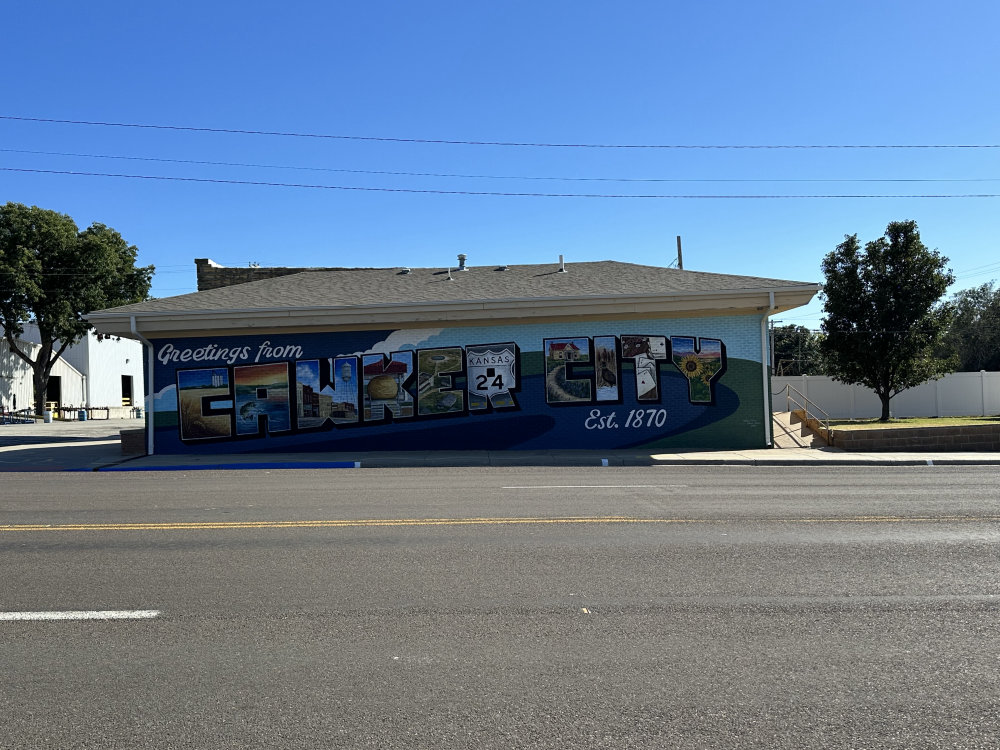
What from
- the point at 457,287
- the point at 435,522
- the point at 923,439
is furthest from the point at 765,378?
the point at 435,522

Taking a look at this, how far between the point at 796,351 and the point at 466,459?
51.1 metres

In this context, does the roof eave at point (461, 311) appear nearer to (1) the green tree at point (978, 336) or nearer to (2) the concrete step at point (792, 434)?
(2) the concrete step at point (792, 434)

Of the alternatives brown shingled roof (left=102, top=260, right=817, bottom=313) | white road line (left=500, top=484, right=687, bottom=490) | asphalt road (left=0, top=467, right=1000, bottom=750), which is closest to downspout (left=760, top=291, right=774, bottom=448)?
brown shingled roof (left=102, top=260, right=817, bottom=313)

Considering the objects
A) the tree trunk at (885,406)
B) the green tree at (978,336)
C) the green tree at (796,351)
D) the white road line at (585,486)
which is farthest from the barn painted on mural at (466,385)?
the green tree at (796,351)

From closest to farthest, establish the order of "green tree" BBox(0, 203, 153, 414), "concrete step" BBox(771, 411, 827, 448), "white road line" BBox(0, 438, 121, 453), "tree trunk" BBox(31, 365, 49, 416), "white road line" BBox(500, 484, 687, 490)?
"white road line" BBox(500, 484, 687, 490)
"concrete step" BBox(771, 411, 827, 448)
"white road line" BBox(0, 438, 121, 453)
"green tree" BBox(0, 203, 153, 414)
"tree trunk" BBox(31, 365, 49, 416)

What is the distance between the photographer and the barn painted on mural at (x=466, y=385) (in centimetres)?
2089

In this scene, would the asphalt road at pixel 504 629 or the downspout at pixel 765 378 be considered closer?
the asphalt road at pixel 504 629

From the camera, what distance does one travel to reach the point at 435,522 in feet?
29.6

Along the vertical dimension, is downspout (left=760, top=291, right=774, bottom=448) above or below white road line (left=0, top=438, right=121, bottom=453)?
above

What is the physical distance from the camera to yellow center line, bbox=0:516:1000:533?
8.69 metres

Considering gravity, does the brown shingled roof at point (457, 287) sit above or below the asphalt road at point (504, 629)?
above

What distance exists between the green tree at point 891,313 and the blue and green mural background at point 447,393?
1233 centimetres

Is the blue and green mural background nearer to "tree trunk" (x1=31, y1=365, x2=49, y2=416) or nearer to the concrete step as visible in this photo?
the concrete step

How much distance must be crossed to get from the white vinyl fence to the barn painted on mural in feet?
46.5
